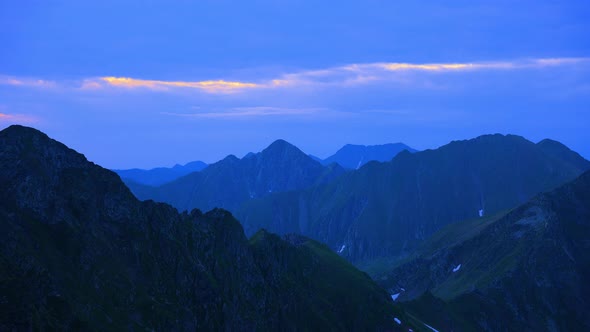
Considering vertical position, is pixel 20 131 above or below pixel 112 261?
above

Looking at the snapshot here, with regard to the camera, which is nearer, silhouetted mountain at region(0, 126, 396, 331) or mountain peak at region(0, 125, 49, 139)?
silhouetted mountain at region(0, 126, 396, 331)

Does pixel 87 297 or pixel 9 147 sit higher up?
pixel 9 147

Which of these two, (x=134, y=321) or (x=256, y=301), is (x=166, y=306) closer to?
(x=134, y=321)

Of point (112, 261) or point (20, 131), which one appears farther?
point (20, 131)

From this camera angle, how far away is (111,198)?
14038 centimetres

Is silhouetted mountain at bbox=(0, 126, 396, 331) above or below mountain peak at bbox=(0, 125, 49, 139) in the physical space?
below

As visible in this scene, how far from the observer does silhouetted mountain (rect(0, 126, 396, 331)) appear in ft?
366

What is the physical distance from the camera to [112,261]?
130625 mm

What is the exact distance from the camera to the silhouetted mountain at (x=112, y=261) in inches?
4390

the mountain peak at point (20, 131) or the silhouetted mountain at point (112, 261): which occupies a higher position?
the mountain peak at point (20, 131)

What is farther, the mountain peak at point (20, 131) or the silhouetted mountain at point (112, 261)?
the mountain peak at point (20, 131)

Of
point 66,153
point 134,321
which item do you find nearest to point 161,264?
point 134,321

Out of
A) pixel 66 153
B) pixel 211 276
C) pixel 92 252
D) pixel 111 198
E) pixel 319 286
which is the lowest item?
pixel 319 286

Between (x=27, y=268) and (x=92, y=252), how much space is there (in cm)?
1772
